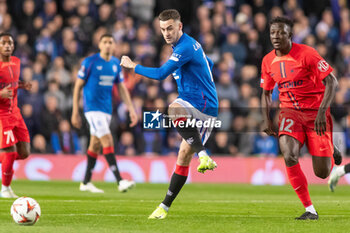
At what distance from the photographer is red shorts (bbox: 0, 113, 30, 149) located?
10375 millimetres

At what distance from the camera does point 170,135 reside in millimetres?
16297

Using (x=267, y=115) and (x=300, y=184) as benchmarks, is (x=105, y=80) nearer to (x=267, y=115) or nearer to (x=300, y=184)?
(x=267, y=115)

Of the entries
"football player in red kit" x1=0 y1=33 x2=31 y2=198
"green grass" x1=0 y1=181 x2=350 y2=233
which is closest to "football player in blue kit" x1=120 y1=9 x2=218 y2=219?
"green grass" x1=0 y1=181 x2=350 y2=233

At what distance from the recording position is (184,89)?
8.01m

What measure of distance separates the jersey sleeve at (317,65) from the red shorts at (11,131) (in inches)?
186

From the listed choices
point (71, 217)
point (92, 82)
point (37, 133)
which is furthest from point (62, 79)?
point (71, 217)

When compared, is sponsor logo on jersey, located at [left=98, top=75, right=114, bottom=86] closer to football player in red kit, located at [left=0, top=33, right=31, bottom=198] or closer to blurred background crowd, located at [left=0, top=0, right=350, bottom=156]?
football player in red kit, located at [left=0, top=33, right=31, bottom=198]

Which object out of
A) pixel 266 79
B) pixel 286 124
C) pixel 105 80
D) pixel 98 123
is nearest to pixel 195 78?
pixel 266 79

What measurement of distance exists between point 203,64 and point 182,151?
1030 millimetres

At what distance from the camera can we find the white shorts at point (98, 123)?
12.2 metres

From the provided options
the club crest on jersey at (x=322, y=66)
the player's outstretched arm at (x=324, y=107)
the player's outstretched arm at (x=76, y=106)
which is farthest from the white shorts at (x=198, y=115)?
the player's outstretched arm at (x=76, y=106)

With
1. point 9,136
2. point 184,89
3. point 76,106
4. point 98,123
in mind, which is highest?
point 184,89

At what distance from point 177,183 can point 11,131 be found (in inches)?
140

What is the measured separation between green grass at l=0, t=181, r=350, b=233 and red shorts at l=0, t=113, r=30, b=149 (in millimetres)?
970
